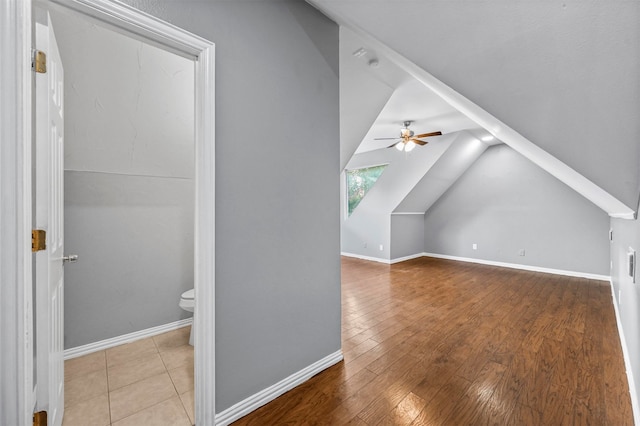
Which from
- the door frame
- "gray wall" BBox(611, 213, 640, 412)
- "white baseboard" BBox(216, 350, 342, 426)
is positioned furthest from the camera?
"gray wall" BBox(611, 213, 640, 412)

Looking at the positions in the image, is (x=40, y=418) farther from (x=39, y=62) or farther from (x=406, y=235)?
(x=406, y=235)

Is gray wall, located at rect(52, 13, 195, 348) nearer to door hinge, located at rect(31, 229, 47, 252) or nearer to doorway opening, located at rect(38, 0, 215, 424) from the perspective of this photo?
doorway opening, located at rect(38, 0, 215, 424)

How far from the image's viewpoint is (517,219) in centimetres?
514

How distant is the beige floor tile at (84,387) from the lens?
5.26ft

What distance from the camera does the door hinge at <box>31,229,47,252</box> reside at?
3.15 feet

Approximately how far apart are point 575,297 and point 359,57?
13.6 ft

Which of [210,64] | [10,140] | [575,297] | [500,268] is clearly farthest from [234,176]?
[500,268]

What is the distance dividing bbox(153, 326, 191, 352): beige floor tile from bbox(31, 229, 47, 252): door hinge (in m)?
1.58

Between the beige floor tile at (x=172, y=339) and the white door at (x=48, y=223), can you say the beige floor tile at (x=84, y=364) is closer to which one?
the beige floor tile at (x=172, y=339)

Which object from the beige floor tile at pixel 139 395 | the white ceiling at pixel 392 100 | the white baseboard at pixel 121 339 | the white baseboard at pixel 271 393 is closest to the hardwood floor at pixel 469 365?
the white baseboard at pixel 271 393

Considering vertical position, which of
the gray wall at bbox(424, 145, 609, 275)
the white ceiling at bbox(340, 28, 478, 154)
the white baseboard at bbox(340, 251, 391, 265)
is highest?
the white ceiling at bbox(340, 28, 478, 154)

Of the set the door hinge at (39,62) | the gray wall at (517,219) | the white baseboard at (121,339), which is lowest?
the white baseboard at (121,339)

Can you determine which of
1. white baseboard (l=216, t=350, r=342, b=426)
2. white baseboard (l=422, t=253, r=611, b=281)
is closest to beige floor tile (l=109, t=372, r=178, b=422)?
white baseboard (l=216, t=350, r=342, b=426)

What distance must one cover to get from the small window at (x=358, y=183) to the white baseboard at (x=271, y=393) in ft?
16.0
